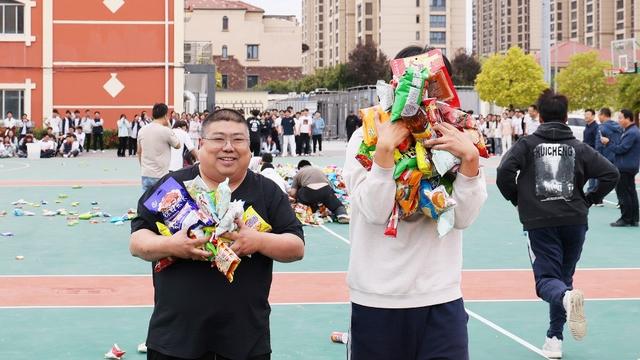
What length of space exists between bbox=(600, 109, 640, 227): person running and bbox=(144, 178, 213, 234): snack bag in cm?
1325

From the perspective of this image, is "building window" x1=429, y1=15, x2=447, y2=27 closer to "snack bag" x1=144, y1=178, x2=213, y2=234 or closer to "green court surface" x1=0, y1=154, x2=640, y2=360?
"green court surface" x1=0, y1=154, x2=640, y2=360

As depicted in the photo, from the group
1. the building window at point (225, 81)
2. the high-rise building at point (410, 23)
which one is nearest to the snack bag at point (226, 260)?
the building window at point (225, 81)

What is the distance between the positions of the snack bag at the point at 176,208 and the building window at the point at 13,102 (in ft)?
138

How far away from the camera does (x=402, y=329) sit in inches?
177

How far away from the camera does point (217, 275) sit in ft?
14.3

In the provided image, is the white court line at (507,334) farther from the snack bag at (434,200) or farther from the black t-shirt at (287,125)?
the black t-shirt at (287,125)

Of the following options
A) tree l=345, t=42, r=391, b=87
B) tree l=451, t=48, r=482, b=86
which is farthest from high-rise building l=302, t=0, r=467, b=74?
tree l=345, t=42, r=391, b=87

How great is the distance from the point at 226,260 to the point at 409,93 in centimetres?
98

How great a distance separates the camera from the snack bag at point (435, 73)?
4.34 meters

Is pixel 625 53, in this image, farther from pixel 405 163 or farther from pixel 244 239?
pixel 244 239

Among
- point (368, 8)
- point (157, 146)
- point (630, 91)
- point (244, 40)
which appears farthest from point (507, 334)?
point (368, 8)

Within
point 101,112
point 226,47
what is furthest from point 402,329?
point 226,47

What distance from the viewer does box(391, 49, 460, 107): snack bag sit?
434 cm

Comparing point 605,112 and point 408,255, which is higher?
point 605,112
